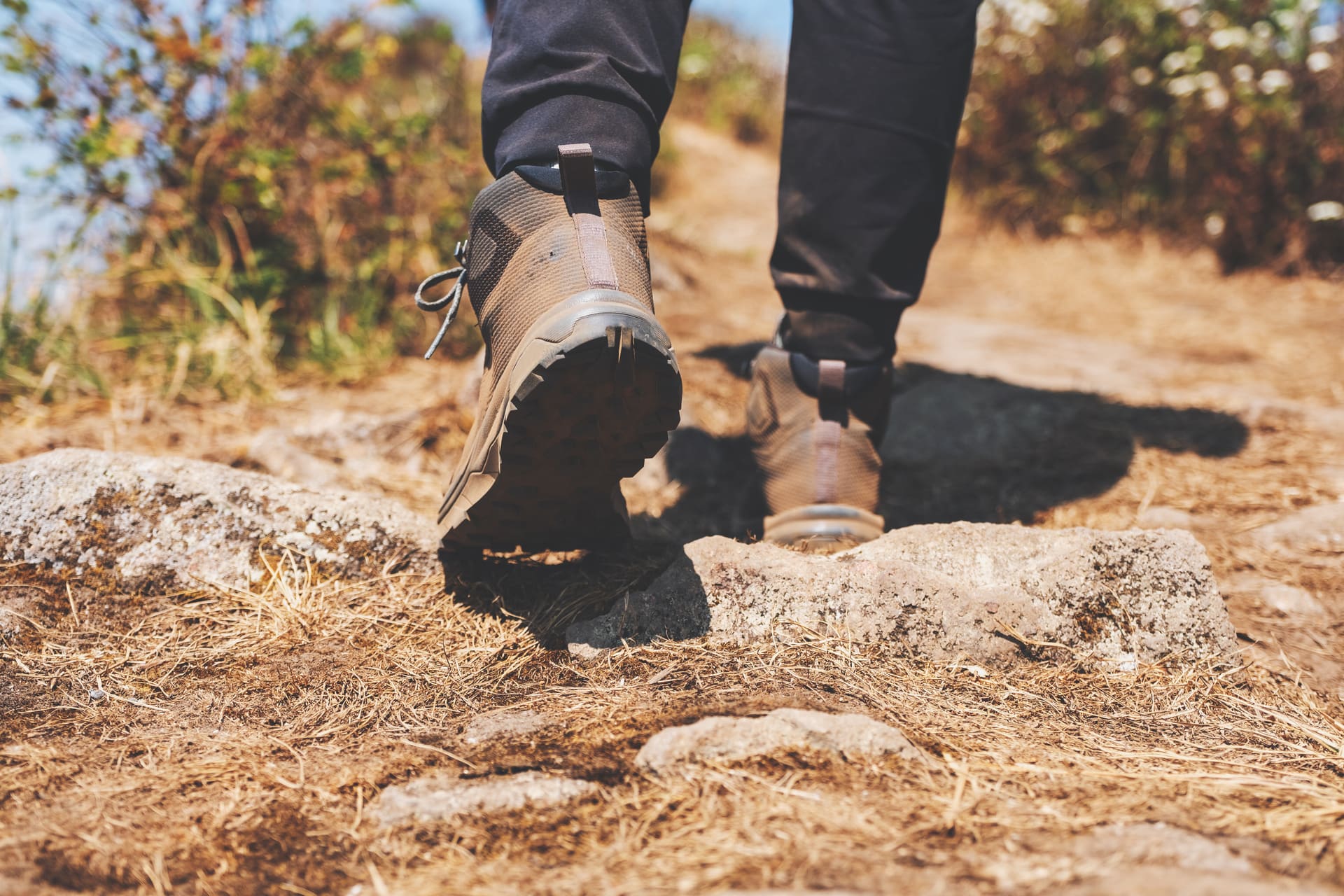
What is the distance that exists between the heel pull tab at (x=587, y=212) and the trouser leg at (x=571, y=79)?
4 cm

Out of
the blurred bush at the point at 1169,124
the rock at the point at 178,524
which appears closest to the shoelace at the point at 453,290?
the rock at the point at 178,524

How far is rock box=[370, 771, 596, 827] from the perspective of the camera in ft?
3.15

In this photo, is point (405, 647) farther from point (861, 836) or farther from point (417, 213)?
point (417, 213)

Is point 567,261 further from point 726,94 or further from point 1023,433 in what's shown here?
point 726,94

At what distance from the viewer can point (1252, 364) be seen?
3.31 meters

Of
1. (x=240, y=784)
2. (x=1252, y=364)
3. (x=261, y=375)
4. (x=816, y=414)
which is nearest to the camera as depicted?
(x=240, y=784)

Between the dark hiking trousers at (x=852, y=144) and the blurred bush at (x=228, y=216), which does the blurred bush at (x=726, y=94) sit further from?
the dark hiking trousers at (x=852, y=144)

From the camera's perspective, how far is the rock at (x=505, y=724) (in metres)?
1.12

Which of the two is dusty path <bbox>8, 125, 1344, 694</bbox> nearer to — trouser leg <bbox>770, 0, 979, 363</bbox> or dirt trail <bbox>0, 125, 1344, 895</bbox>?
dirt trail <bbox>0, 125, 1344, 895</bbox>

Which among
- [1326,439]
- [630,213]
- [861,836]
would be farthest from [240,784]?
[1326,439]

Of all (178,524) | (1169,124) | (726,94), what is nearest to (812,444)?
(178,524)

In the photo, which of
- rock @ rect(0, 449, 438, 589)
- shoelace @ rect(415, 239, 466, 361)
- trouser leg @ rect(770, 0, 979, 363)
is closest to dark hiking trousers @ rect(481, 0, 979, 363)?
trouser leg @ rect(770, 0, 979, 363)

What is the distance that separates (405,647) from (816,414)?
0.78 metres

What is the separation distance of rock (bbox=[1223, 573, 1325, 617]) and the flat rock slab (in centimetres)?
32
